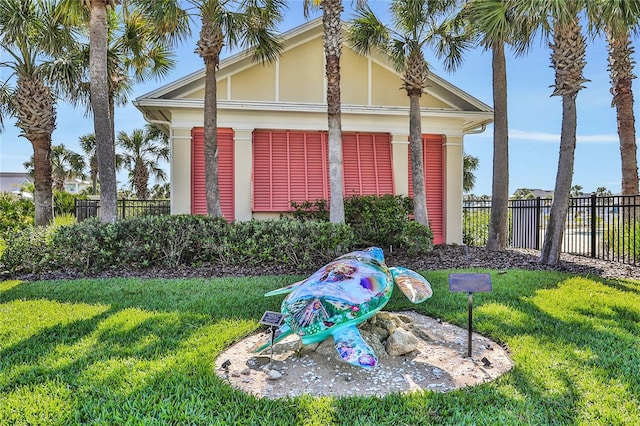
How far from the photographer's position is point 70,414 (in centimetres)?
274

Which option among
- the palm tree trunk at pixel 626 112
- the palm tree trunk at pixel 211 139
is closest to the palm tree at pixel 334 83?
the palm tree trunk at pixel 211 139

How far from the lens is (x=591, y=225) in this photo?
1000cm

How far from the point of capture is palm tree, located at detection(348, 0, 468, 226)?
382 inches

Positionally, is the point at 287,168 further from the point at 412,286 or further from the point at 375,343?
the point at 375,343

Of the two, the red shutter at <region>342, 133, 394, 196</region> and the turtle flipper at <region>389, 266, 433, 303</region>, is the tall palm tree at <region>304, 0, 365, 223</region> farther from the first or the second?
the turtle flipper at <region>389, 266, 433, 303</region>

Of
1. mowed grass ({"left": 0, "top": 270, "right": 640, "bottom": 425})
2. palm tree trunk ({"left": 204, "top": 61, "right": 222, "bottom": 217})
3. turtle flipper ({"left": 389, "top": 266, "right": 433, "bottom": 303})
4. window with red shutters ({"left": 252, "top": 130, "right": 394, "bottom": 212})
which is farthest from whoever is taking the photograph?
window with red shutters ({"left": 252, "top": 130, "right": 394, "bottom": 212})

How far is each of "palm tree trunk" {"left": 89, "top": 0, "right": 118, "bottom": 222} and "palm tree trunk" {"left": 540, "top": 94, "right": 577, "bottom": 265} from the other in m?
9.53

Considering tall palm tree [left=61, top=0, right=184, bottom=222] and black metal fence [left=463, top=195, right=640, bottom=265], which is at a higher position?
tall palm tree [left=61, top=0, right=184, bottom=222]

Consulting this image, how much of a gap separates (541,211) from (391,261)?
5759mm

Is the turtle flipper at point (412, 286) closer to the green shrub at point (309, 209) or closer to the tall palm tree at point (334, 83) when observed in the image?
the tall palm tree at point (334, 83)

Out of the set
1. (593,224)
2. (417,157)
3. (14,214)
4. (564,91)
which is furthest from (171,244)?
(593,224)

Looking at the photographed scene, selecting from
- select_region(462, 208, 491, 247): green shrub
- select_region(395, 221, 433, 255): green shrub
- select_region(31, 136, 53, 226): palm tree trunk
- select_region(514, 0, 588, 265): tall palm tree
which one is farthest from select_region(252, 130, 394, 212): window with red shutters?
select_region(31, 136, 53, 226): palm tree trunk

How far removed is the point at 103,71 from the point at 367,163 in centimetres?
719

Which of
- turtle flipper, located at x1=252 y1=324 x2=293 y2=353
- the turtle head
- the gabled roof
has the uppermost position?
the gabled roof
